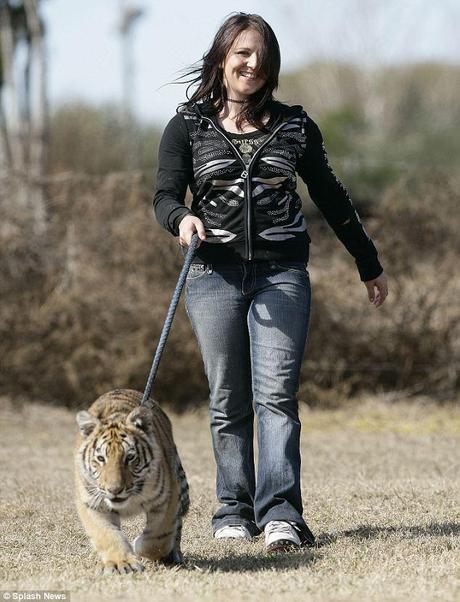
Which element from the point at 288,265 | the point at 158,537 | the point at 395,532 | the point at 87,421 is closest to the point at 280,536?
the point at 158,537

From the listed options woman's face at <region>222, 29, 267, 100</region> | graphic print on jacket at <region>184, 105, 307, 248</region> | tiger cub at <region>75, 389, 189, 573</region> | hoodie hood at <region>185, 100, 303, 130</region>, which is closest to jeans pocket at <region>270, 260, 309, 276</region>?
graphic print on jacket at <region>184, 105, 307, 248</region>

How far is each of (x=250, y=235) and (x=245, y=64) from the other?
791 mm

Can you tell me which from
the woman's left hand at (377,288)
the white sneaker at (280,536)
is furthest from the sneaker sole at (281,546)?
the woman's left hand at (377,288)

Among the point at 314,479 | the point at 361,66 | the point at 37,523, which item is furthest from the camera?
the point at 361,66

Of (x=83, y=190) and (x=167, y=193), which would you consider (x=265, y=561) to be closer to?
(x=167, y=193)

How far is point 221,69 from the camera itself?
538 cm

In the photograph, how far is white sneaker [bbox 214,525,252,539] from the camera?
17.8 ft

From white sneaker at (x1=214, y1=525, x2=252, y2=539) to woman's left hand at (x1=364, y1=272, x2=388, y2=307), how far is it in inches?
50.9

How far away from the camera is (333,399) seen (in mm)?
11711

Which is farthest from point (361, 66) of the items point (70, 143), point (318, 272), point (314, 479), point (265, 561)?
point (265, 561)

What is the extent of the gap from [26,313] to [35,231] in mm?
842

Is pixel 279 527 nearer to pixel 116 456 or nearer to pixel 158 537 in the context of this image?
pixel 158 537

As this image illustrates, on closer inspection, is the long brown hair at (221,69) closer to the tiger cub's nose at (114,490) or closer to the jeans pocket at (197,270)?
the jeans pocket at (197,270)

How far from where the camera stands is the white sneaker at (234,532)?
5.43 m
